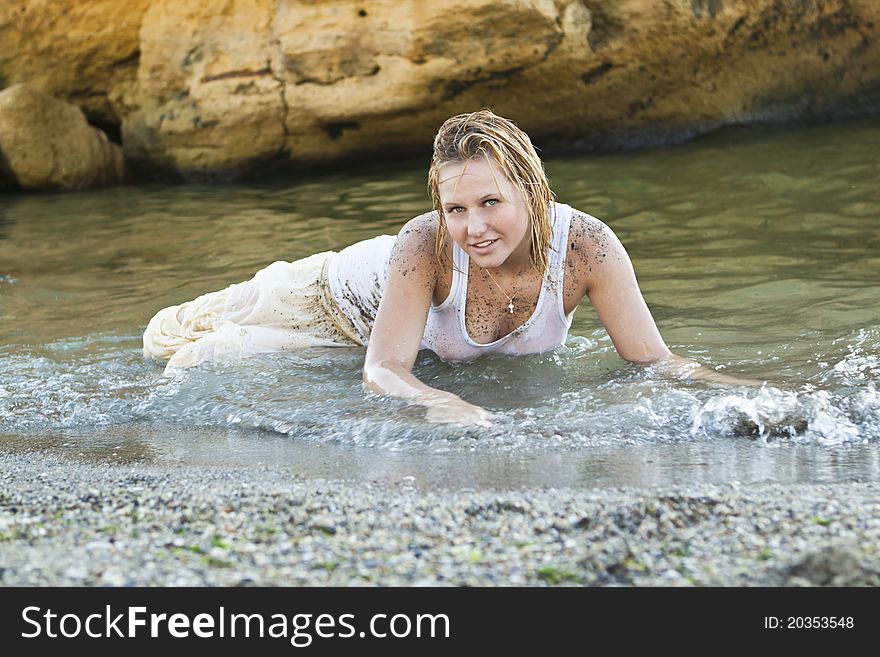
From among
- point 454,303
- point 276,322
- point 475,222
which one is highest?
point 475,222

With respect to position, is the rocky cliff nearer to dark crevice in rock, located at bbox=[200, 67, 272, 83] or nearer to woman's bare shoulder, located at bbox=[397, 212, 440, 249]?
dark crevice in rock, located at bbox=[200, 67, 272, 83]

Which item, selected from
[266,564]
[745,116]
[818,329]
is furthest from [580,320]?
[745,116]

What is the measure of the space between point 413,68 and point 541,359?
20.3 feet

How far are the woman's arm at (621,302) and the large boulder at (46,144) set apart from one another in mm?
7838

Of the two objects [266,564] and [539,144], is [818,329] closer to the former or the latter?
[266,564]

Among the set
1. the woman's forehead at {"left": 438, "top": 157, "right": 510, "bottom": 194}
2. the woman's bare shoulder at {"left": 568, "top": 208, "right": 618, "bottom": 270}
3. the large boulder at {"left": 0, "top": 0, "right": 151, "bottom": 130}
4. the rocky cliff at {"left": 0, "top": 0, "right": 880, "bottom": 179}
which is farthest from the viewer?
the large boulder at {"left": 0, "top": 0, "right": 151, "bottom": 130}

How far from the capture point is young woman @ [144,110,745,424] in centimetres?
387

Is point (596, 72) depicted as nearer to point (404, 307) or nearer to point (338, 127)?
point (338, 127)

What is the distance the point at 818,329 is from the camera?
17.2 feet

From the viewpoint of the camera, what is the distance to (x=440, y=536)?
266 cm

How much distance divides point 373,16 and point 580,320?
5323 millimetres

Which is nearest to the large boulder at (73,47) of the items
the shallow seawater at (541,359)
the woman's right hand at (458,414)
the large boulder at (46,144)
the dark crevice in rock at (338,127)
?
the large boulder at (46,144)

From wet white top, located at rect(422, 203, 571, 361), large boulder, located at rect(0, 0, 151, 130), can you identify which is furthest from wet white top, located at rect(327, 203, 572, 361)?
large boulder, located at rect(0, 0, 151, 130)
